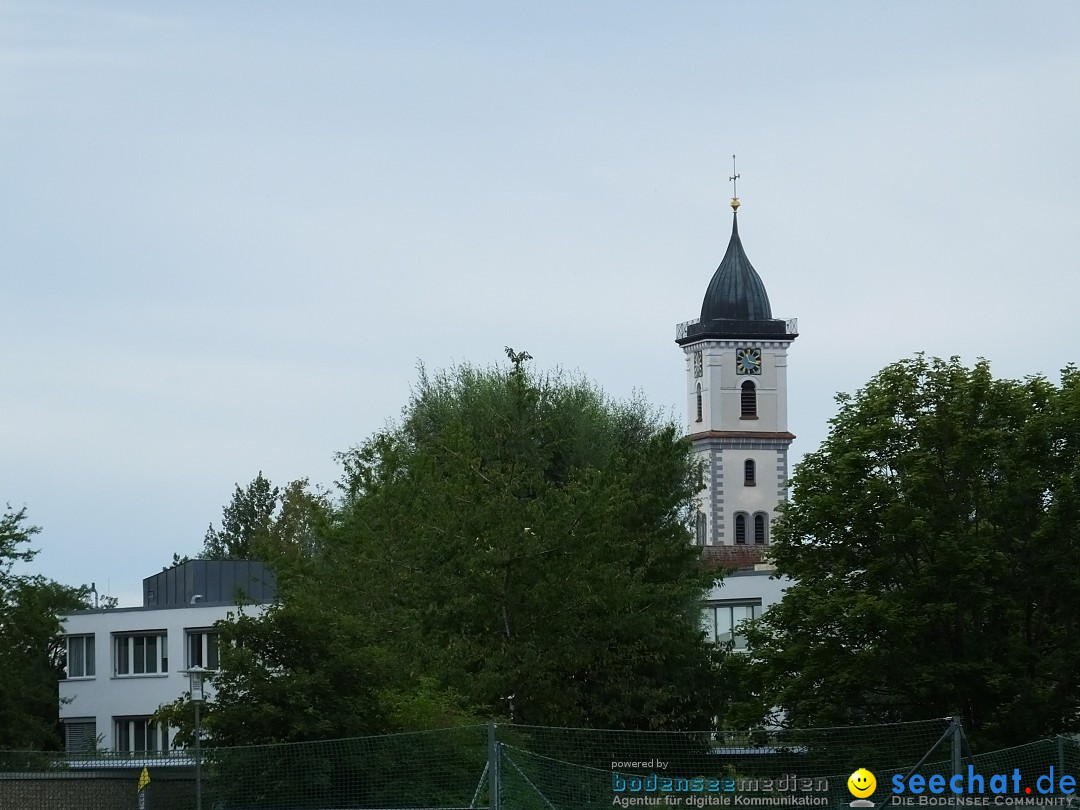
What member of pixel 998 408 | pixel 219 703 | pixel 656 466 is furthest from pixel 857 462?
pixel 219 703

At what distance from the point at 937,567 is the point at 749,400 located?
298 feet

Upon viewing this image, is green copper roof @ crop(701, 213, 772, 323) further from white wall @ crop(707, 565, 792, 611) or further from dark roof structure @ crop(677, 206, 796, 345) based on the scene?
white wall @ crop(707, 565, 792, 611)

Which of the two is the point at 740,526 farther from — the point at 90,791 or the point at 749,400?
the point at 90,791

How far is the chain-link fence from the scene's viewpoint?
883 inches

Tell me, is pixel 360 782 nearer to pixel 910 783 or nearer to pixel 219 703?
pixel 219 703

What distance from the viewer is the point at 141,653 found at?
65.8 metres

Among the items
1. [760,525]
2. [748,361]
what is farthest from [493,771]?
[748,361]

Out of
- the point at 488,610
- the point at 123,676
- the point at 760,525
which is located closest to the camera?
the point at 488,610

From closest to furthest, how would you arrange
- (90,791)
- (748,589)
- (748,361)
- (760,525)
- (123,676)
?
(90,791) < (748,589) < (123,676) < (760,525) < (748,361)

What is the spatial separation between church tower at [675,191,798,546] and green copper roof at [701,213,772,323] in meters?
0.07

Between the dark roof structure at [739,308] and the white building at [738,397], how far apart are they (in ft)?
0.22

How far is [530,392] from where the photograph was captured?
133 ft

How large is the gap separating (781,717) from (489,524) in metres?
10.4

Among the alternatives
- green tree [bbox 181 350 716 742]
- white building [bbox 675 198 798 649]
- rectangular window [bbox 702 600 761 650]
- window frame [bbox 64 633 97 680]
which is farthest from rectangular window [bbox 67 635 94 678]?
white building [bbox 675 198 798 649]
